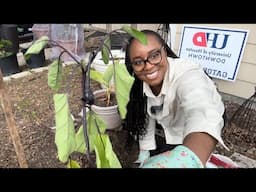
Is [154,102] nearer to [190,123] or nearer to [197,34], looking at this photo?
[190,123]

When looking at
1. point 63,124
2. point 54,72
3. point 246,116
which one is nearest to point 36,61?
point 246,116

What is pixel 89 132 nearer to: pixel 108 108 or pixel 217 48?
pixel 108 108

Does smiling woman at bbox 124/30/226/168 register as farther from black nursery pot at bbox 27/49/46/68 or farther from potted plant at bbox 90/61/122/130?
black nursery pot at bbox 27/49/46/68

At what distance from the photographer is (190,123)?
2.89 feet

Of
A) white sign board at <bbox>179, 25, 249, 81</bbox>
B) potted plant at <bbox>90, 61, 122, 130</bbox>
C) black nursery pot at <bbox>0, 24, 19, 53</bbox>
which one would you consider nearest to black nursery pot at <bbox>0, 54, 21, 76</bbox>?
black nursery pot at <bbox>0, 24, 19, 53</bbox>

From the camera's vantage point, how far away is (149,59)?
3.69 ft

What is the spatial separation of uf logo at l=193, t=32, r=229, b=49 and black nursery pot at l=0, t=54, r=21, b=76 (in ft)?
7.73

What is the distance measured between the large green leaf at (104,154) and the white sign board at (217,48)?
2.27 meters

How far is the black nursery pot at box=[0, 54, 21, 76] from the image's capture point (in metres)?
3.49

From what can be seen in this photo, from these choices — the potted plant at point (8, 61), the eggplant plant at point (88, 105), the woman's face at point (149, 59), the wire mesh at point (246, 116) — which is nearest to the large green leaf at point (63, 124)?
the eggplant plant at point (88, 105)

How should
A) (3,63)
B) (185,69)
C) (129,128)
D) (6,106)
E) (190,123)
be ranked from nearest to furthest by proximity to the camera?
(190,123)
(6,106)
(185,69)
(129,128)
(3,63)

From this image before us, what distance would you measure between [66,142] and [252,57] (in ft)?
8.06

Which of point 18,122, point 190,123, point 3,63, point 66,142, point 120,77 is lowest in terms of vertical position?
point 18,122
